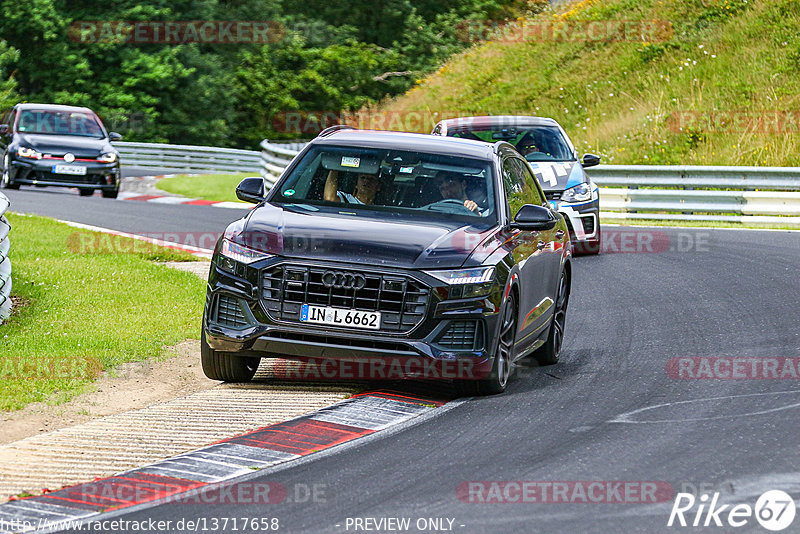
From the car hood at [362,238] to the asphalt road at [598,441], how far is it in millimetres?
994

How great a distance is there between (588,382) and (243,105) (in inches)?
1983

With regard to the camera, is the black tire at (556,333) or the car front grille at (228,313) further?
the black tire at (556,333)

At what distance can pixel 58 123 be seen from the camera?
2602cm

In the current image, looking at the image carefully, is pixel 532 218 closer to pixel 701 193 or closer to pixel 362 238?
pixel 362 238

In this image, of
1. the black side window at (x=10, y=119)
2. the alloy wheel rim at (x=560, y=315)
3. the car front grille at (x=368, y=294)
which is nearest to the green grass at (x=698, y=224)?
the black side window at (x=10, y=119)

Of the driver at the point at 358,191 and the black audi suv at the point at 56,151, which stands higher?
the driver at the point at 358,191

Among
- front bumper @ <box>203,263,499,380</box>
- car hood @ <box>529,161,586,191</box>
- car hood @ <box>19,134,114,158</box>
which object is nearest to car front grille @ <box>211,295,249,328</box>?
front bumper @ <box>203,263,499,380</box>

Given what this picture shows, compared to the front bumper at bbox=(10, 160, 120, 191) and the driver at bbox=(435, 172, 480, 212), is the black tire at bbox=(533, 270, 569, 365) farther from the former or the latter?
the front bumper at bbox=(10, 160, 120, 191)

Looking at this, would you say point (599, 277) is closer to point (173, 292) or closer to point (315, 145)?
point (173, 292)

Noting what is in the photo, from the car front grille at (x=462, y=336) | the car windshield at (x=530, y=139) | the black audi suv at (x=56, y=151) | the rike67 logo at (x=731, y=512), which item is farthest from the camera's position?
the black audi suv at (x=56, y=151)

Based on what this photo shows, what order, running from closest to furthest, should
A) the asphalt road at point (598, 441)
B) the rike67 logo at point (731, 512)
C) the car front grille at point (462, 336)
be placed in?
the rike67 logo at point (731, 512), the asphalt road at point (598, 441), the car front grille at point (462, 336)

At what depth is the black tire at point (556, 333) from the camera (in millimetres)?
9992

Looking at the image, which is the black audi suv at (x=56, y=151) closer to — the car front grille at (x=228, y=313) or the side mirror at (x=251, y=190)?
the side mirror at (x=251, y=190)

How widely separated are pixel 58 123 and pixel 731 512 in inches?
880
